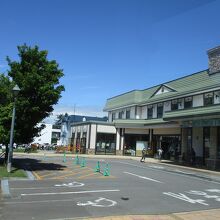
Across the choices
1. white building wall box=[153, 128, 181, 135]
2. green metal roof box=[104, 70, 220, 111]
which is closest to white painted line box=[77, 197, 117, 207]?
green metal roof box=[104, 70, 220, 111]

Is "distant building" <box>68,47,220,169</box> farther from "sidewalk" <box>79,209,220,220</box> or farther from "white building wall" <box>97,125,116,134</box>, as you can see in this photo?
"sidewalk" <box>79,209,220,220</box>

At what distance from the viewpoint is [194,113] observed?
30.7 m

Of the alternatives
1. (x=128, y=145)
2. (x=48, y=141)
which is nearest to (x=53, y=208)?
(x=128, y=145)

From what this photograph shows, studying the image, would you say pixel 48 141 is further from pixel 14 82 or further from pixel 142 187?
pixel 142 187

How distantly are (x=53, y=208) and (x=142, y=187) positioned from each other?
22.0 ft

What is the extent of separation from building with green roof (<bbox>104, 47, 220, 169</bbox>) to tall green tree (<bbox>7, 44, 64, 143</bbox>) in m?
13.3

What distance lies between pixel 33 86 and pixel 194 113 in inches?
603

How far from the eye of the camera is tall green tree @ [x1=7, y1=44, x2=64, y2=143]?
21.0 meters

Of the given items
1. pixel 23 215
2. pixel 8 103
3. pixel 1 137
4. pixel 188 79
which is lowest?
pixel 23 215

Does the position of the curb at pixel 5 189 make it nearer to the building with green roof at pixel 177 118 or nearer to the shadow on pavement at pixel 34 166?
the shadow on pavement at pixel 34 166

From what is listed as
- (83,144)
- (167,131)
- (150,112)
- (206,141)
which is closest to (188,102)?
(206,141)

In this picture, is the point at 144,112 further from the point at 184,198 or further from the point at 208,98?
the point at 184,198

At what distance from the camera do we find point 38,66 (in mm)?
21984

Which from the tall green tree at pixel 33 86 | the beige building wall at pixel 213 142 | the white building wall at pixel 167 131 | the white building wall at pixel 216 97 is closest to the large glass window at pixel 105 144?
the white building wall at pixel 167 131
